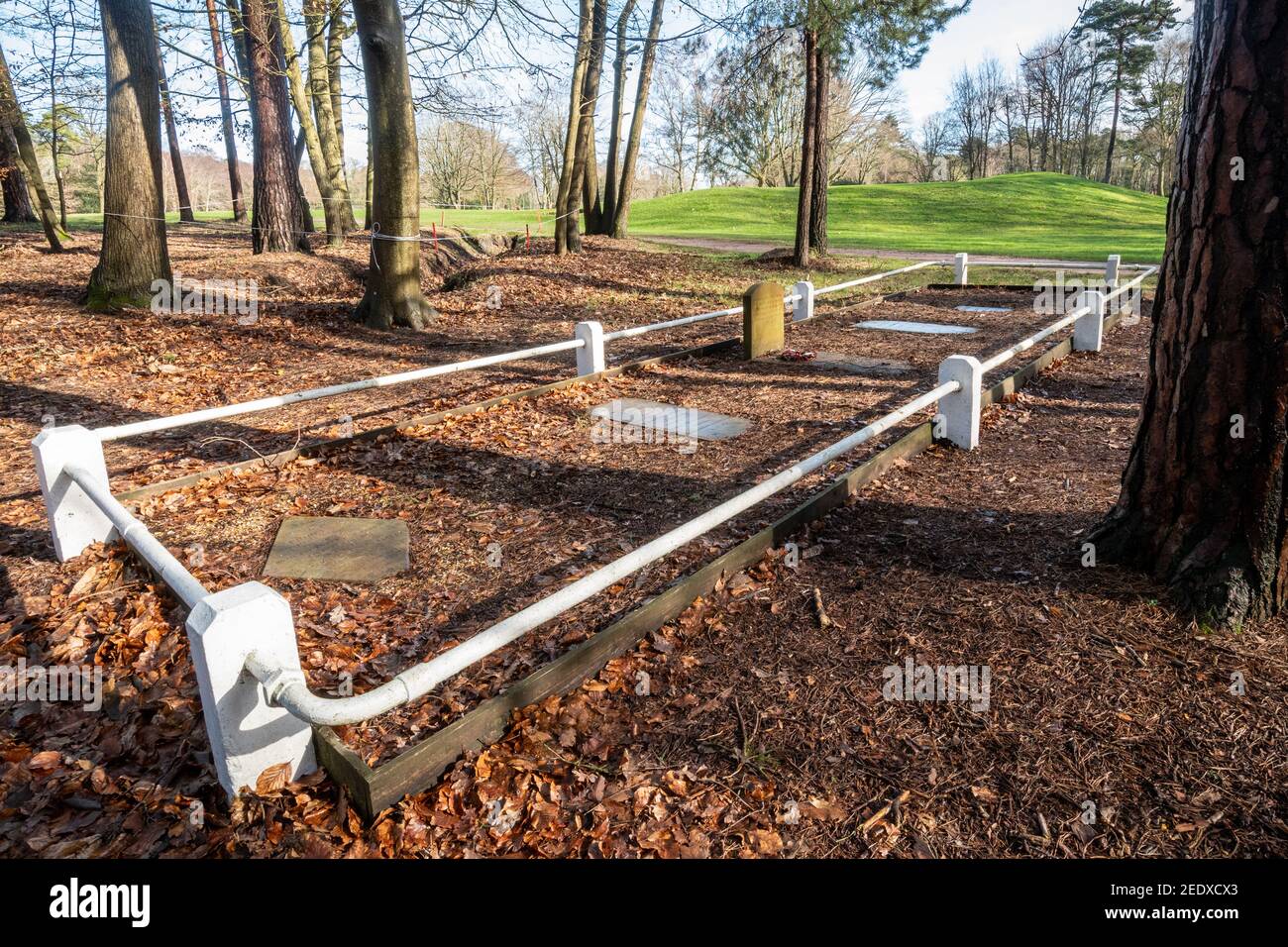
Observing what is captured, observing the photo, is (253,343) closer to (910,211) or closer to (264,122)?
(264,122)

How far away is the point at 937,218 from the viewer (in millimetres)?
39406

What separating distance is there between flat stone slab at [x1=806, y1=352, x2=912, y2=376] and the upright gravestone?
2.08 feet

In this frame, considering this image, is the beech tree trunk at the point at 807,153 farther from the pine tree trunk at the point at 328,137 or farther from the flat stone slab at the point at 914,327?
the pine tree trunk at the point at 328,137

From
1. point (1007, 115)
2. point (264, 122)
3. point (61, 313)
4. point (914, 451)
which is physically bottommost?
point (914, 451)

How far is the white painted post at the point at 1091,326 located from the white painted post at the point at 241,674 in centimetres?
1034

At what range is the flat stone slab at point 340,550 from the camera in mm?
4562

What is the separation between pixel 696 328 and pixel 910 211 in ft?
108

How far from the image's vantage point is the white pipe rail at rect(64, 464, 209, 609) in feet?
10.1

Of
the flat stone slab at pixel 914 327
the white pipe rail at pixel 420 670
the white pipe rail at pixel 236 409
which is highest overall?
the flat stone slab at pixel 914 327

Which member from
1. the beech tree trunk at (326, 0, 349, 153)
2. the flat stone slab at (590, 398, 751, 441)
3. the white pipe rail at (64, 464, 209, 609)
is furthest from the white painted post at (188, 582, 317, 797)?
the beech tree trunk at (326, 0, 349, 153)

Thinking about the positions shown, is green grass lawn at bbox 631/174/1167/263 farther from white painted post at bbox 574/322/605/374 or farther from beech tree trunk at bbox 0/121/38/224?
beech tree trunk at bbox 0/121/38/224

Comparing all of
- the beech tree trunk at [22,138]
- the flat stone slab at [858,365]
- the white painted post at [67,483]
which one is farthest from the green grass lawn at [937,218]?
the white painted post at [67,483]

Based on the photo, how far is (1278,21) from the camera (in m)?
3.24

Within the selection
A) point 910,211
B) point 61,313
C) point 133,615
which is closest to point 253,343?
point 61,313
